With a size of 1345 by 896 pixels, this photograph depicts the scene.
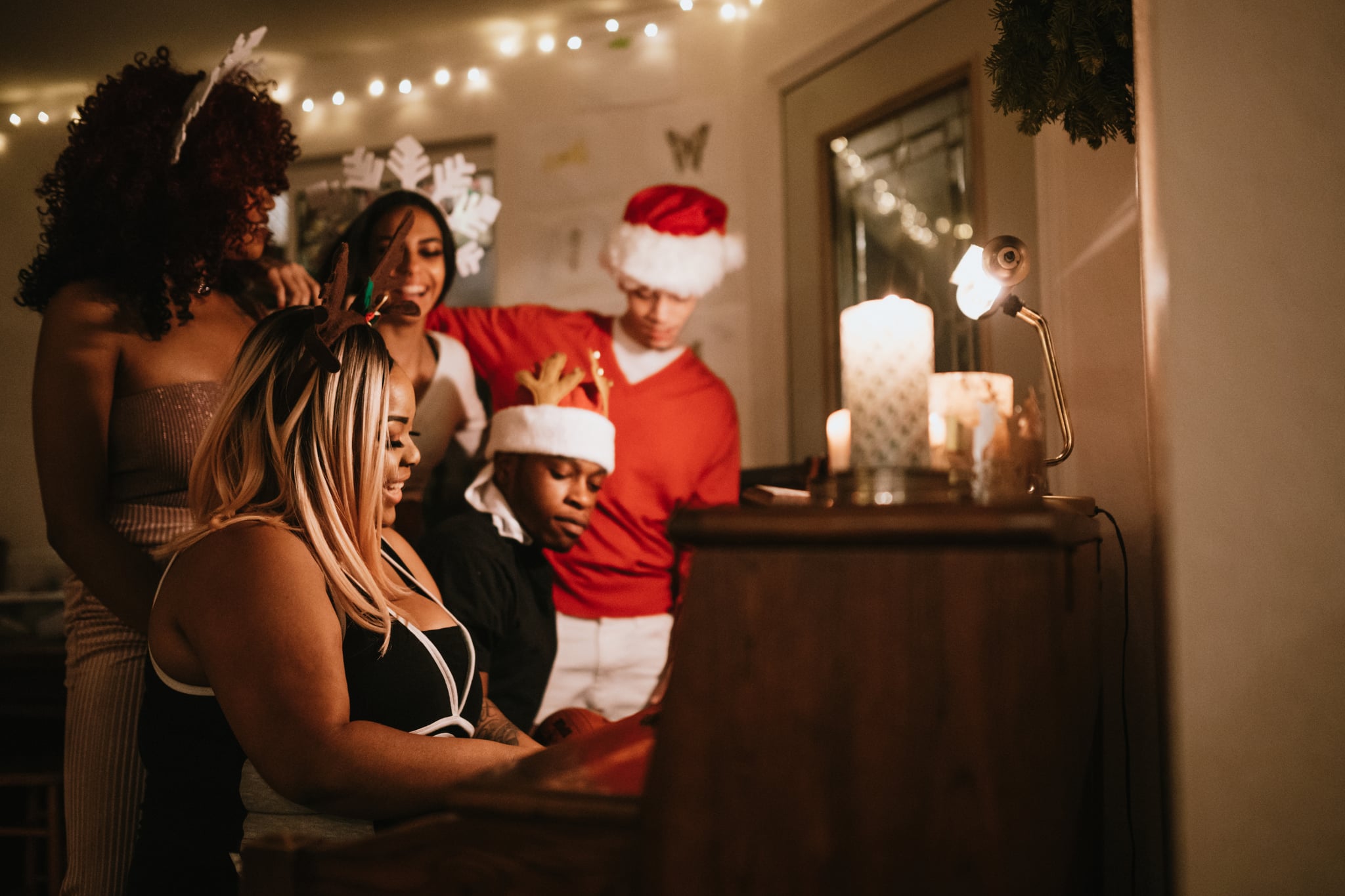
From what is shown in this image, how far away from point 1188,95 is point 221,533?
1.27 metres

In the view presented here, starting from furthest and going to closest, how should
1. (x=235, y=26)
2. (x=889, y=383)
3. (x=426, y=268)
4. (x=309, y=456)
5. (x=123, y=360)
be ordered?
(x=235, y=26)
(x=426, y=268)
(x=123, y=360)
(x=309, y=456)
(x=889, y=383)

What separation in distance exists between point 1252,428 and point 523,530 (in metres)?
1.62

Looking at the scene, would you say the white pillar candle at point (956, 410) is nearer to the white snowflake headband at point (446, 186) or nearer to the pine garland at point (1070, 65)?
the pine garland at point (1070, 65)

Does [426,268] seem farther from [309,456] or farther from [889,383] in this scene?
[889,383]

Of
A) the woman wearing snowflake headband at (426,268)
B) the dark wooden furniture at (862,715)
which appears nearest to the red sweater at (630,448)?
the woman wearing snowflake headband at (426,268)

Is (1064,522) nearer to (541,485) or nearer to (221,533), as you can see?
(221,533)

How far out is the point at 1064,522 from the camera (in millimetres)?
856

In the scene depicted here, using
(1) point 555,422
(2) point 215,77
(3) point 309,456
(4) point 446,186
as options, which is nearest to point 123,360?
(2) point 215,77

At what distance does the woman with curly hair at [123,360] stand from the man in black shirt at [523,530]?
1.93 feet

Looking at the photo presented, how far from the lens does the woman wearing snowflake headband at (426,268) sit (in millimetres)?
2650

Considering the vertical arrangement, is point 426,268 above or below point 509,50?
below

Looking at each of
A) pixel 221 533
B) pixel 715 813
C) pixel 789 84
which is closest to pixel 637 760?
pixel 715 813

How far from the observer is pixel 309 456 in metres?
1.33

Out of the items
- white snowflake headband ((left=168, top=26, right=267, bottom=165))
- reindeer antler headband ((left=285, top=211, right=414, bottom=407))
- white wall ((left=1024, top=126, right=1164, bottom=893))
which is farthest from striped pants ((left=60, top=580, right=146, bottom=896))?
white wall ((left=1024, top=126, right=1164, bottom=893))
